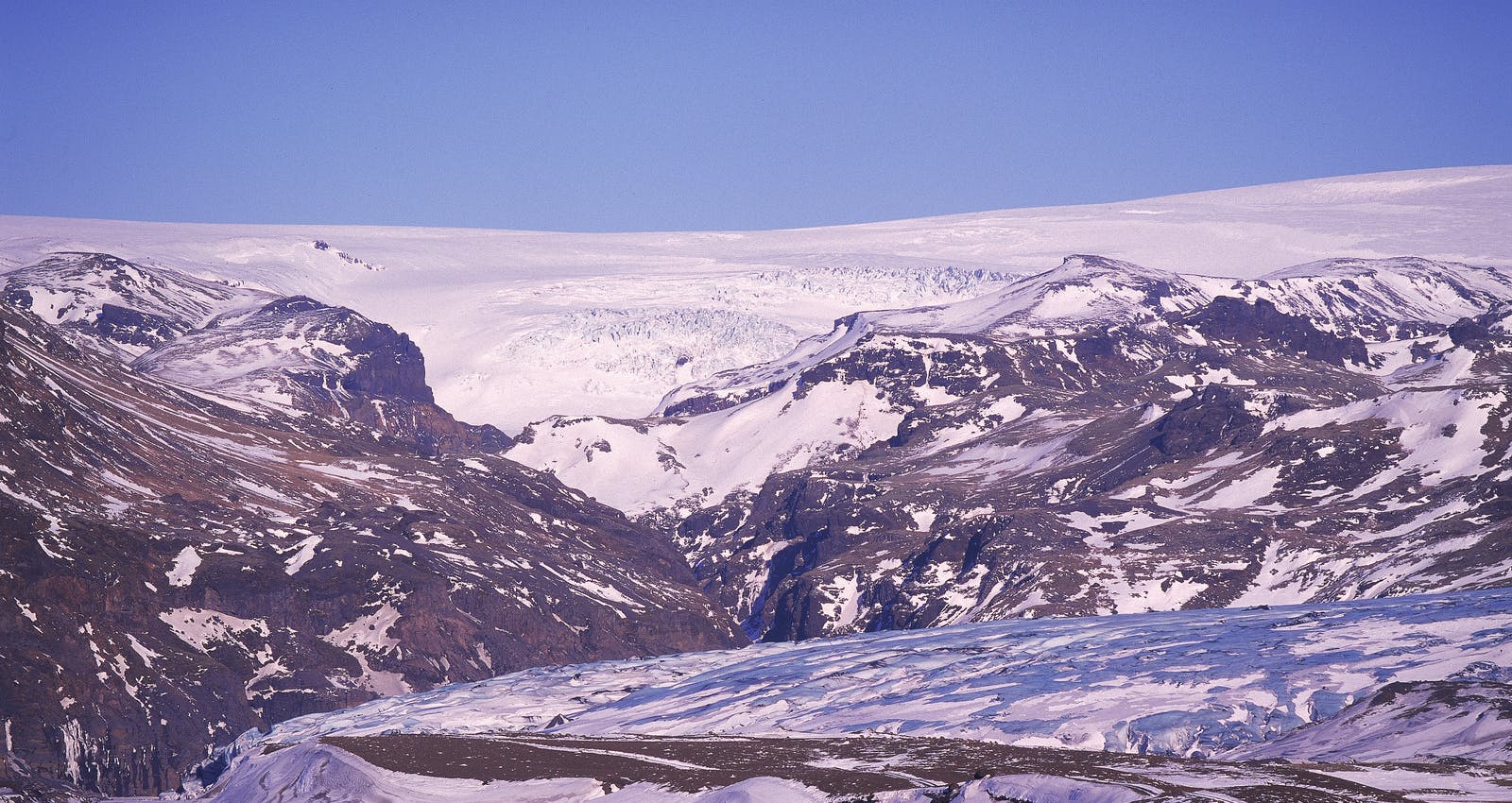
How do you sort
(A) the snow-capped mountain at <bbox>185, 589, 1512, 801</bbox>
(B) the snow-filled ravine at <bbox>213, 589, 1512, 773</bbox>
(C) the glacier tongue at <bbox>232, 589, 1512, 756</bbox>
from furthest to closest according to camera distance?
1. (C) the glacier tongue at <bbox>232, 589, 1512, 756</bbox>
2. (B) the snow-filled ravine at <bbox>213, 589, 1512, 773</bbox>
3. (A) the snow-capped mountain at <bbox>185, 589, 1512, 801</bbox>

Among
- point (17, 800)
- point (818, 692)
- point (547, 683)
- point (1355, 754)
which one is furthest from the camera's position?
point (547, 683)

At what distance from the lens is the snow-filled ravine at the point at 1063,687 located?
148 meters

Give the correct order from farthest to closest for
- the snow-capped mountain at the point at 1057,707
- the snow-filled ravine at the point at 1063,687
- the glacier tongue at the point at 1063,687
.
A: the glacier tongue at the point at 1063,687 → the snow-filled ravine at the point at 1063,687 → the snow-capped mountain at the point at 1057,707

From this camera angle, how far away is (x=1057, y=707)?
155250mm

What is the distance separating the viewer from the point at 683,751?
12581 cm

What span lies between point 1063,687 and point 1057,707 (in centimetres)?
632

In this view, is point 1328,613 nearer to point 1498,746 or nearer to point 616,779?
point 1498,746

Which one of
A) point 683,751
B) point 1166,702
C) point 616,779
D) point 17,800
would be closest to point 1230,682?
point 1166,702

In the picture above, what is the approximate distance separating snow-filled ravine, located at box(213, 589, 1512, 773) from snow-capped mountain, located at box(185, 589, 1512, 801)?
0.30m

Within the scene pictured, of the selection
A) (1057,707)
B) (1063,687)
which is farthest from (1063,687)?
(1057,707)

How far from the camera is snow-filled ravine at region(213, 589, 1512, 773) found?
14850 centimetres

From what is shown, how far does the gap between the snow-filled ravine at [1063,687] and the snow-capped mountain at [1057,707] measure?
0.30m

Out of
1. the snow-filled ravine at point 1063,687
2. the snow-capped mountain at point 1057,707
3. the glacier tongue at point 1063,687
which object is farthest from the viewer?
the glacier tongue at point 1063,687

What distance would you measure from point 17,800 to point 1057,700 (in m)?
75.5
